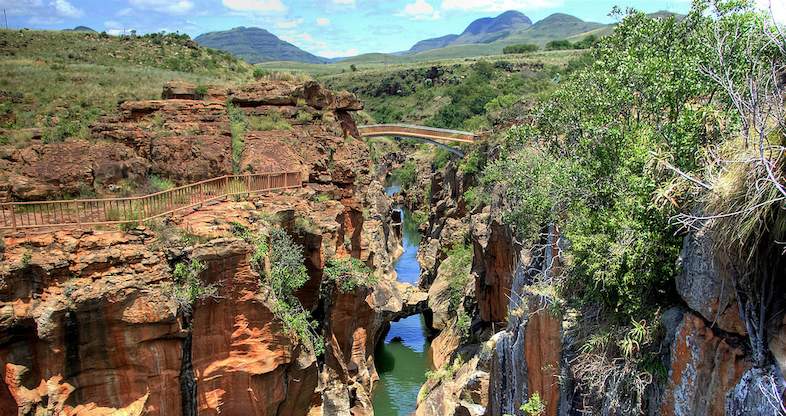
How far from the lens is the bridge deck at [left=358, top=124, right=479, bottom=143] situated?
4900 cm

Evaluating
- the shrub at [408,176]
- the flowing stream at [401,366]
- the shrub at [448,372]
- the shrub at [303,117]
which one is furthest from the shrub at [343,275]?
the shrub at [408,176]

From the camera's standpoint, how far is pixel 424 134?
173ft

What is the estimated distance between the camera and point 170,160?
63.1 ft

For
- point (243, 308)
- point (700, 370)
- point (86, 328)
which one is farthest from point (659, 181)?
point (86, 328)

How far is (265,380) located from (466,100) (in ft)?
223

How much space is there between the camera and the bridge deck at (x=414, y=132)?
161 feet

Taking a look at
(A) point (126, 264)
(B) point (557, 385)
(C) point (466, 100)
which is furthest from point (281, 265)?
(C) point (466, 100)

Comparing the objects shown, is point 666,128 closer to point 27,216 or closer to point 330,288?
point 330,288

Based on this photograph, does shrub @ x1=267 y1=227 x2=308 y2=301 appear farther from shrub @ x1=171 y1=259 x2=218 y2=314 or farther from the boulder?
the boulder

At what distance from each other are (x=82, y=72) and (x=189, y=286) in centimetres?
2077

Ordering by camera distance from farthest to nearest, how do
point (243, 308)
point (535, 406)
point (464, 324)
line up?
1. point (464, 324)
2. point (243, 308)
3. point (535, 406)

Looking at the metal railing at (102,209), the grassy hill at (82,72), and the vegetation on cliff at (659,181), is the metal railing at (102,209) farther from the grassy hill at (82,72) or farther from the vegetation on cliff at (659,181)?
the vegetation on cliff at (659,181)

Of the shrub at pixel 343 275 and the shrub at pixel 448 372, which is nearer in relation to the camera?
the shrub at pixel 343 275

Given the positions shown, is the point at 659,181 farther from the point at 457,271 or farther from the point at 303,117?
the point at 457,271
